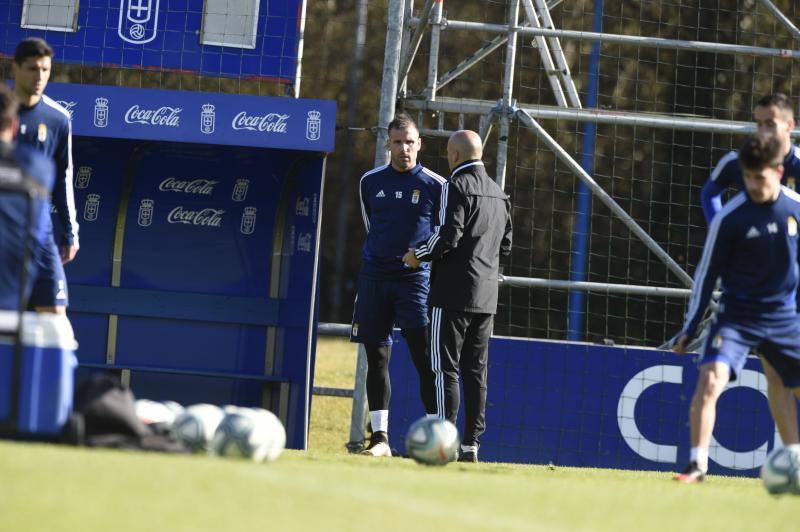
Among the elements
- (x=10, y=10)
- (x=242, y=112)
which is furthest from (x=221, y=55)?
(x=10, y=10)

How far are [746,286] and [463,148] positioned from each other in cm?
244

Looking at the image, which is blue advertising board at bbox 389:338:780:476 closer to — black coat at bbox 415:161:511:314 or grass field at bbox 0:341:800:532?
black coat at bbox 415:161:511:314

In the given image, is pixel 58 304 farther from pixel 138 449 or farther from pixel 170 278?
pixel 170 278

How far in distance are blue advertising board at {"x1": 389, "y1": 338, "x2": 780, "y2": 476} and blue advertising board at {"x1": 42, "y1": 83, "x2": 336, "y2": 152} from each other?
7.47 feet

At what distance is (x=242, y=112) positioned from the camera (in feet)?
30.4

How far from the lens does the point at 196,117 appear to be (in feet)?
30.5

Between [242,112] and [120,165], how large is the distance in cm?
185

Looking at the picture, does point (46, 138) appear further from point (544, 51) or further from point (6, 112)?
point (544, 51)

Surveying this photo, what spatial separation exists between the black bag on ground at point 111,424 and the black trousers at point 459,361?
265 centimetres

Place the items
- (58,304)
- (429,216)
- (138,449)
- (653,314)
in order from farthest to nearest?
1. (653,314)
2. (429,216)
3. (58,304)
4. (138,449)

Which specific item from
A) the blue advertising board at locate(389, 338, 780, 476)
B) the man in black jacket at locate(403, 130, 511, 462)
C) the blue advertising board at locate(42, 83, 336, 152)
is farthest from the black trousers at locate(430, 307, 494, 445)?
the blue advertising board at locate(42, 83, 336, 152)

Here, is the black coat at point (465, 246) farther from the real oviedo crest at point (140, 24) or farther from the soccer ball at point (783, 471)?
the real oviedo crest at point (140, 24)

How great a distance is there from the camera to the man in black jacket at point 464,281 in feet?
26.9

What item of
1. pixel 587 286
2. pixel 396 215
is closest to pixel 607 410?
pixel 587 286
